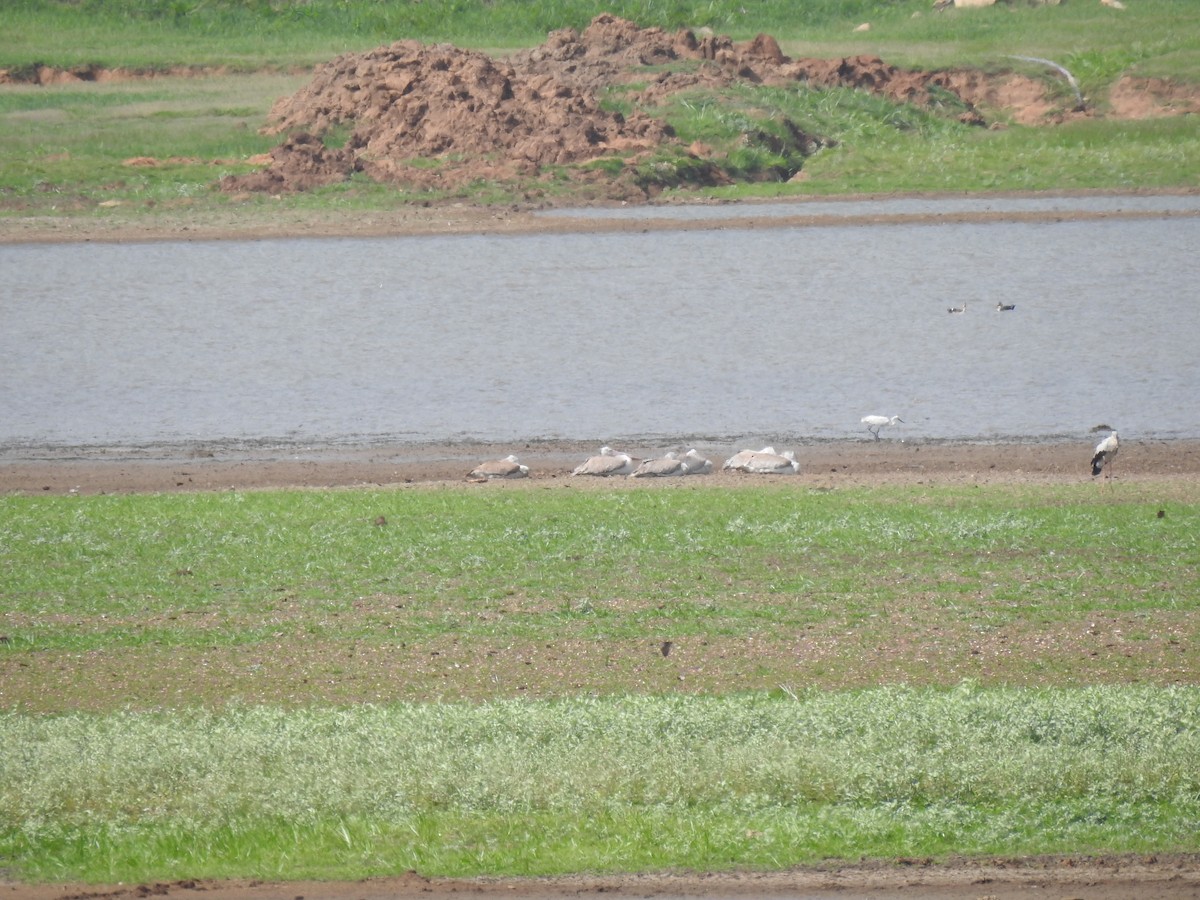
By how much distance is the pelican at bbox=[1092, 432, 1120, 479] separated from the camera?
1622cm

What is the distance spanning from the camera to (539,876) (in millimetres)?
7820

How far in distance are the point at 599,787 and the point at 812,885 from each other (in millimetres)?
1421

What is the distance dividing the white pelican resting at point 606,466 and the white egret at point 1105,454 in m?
4.75

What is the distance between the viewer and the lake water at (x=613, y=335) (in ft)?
66.2

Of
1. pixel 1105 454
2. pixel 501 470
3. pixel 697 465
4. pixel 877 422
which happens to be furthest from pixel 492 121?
pixel 1105 454

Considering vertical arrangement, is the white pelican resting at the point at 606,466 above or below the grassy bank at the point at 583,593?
below

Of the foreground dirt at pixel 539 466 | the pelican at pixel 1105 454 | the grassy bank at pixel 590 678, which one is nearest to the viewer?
the grassy bank at pixel 590 678

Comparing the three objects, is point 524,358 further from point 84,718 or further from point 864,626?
point 84,718

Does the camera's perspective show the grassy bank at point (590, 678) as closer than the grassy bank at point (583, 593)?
Yes

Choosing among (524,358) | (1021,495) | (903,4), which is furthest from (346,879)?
(903,4)

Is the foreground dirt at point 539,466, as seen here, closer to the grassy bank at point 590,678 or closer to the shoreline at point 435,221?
the grassy bank at point 590,678

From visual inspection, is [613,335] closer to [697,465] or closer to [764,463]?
[697,465]

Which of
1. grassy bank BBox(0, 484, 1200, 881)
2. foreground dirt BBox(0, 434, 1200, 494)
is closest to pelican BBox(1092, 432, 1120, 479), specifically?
foreground dirt BBox(0, 434, 1200, 494)

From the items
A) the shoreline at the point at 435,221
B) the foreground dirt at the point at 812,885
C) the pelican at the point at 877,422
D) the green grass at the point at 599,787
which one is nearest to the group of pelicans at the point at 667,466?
the pelican at the point at 877,422
